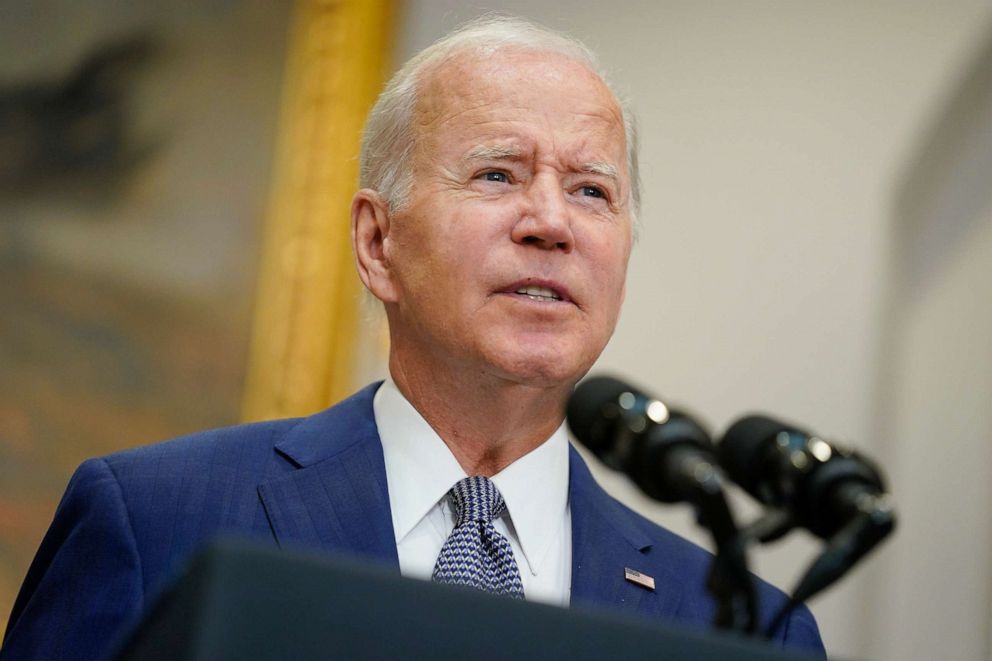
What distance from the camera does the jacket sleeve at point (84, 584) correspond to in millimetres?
2049

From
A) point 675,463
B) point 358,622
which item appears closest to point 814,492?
point 675,463

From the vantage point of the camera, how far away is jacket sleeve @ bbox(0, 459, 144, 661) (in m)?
2.05

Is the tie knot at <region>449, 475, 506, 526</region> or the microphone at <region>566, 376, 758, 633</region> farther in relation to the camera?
the tie knot at <region>449, 475, 506, 526</region>

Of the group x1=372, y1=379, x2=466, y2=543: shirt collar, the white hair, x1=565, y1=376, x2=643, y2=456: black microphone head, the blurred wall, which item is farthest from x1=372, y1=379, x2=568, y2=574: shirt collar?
the blurred wall

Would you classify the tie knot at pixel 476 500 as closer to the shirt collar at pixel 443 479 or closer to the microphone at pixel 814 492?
the shirt collar at pixel 443 479

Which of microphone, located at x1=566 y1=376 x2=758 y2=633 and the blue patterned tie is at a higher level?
microphone, located at x1=566 y1=376 x2=758 y2=633

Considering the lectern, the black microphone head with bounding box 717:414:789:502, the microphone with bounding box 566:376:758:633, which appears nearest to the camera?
the lectern

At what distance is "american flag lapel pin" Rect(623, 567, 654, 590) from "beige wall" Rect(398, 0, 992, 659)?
1.39 m

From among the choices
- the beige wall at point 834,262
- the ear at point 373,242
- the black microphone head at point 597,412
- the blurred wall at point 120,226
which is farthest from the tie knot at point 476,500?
the blurred wall at point 120,226

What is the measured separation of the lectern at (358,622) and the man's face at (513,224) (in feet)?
3.76

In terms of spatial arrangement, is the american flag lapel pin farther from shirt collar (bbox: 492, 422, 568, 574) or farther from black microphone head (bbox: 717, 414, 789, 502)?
black microphone head (bbox: 717, 414, 789, 502)

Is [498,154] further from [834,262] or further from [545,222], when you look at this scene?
[834,262]

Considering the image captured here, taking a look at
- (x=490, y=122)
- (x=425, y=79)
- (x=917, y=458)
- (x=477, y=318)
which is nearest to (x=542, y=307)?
(x=477, y=318)

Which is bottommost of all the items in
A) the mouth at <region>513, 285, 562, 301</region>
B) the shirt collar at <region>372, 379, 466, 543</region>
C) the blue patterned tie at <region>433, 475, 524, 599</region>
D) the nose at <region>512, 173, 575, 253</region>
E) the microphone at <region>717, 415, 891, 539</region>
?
the blue patterned tie at <region>433, 475, 524, 599</region>
